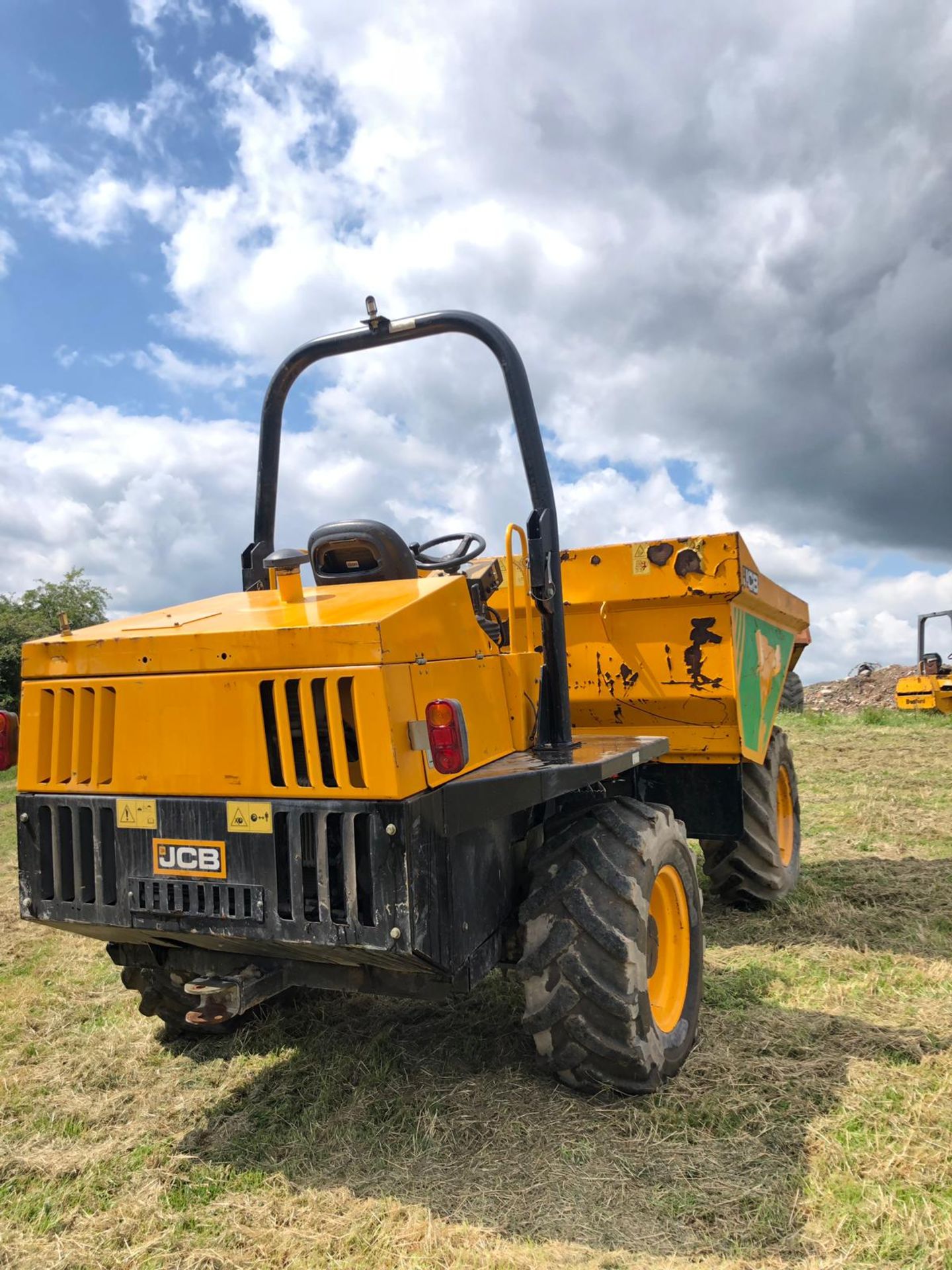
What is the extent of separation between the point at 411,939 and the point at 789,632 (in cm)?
462

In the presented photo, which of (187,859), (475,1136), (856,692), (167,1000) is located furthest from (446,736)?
(856,692)

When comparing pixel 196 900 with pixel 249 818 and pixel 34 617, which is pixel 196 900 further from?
pixel 34 617

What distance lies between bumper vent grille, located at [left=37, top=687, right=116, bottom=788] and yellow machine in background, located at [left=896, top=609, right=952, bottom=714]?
732 inches

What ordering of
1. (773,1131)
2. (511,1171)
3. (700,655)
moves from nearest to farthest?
1. (511,1171)
2. (773,1131)
3. (700,655)

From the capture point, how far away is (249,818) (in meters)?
3.03

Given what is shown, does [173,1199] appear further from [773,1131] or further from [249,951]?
[773,1131]

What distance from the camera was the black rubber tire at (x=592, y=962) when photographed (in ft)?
11.1

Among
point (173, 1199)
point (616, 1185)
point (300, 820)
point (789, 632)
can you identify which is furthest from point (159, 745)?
point (789, 632)

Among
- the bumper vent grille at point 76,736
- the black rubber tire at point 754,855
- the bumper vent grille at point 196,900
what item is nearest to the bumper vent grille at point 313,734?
the bumper vent grille at point 196,900

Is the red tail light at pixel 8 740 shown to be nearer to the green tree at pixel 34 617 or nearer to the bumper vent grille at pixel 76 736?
the bumper vent grille at pixel 76 736

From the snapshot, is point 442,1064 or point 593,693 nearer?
point 442,1064

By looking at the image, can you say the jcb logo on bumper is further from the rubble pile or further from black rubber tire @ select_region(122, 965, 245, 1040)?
the rubble pile

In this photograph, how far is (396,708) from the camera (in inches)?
114

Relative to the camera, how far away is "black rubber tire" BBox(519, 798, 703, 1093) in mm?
3387
